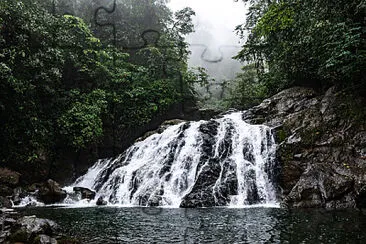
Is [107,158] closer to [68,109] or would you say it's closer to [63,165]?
[63,165]

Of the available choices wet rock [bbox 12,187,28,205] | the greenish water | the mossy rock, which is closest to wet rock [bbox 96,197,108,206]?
the greenish water

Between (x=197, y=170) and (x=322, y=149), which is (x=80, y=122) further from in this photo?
(x=322, y=149)

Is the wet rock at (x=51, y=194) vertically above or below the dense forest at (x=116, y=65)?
below

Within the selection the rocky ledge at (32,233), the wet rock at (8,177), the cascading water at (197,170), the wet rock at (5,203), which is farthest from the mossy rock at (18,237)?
the wet rock at (8,177)

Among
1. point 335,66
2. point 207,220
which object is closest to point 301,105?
point 335,66

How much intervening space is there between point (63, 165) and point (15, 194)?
4.42m

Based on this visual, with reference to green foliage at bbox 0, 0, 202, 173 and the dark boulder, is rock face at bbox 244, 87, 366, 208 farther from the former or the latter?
green foliage at bbox 0, 0, 202, 173

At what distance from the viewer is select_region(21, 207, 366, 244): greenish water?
561 cm

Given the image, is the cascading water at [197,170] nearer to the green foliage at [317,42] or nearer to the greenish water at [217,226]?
the greenish water at [217,226]

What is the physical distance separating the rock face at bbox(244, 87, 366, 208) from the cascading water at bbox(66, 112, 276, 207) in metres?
0.78

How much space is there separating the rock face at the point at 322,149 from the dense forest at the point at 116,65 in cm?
132

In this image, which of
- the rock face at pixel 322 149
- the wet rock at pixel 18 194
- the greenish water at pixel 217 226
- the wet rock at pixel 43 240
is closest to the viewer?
the wet rock at pixel 43 240

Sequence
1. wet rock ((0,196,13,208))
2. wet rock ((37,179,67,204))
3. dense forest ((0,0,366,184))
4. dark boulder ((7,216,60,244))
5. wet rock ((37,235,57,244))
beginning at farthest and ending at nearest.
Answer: wet rock ((37,179,67,204)) → dense forest ((0,0,366,184)) → wet rock ((0,196,13,208)) → dark boulder ((7,216,60,244)) → wet rock ((37,235,57,244))

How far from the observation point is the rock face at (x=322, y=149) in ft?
29.8
